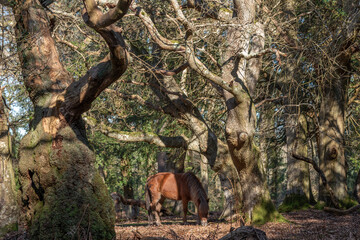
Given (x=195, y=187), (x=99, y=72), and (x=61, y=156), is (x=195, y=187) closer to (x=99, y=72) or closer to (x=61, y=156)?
(x=61, y=156)

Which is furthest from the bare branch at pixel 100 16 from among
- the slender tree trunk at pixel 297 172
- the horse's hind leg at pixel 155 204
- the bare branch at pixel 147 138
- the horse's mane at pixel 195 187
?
the slender tree trunk at pixel 297 172

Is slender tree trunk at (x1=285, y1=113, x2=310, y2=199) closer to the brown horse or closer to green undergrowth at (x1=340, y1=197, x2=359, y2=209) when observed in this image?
green undergrowth at (x1=340, y1=197, x2=359, y2=209)

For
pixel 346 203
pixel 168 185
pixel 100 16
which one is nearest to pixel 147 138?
pixel 168 185

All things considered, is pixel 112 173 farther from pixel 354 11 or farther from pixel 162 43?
pixel 354 11

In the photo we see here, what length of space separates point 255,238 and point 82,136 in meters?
3.84

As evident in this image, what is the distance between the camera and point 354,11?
10258 mm

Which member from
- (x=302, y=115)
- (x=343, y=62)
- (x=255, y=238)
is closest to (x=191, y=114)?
(x=343, y=62)

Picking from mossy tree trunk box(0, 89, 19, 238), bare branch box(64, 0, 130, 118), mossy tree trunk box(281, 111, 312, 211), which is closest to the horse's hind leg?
mossy tree trunk box(0, 89, 19, 238)

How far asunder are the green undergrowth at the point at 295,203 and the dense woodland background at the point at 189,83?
0.05 meters

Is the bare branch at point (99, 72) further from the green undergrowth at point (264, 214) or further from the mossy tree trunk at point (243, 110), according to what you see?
the green undergrowth at point (264, 214)

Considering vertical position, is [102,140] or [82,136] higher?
[102,140]

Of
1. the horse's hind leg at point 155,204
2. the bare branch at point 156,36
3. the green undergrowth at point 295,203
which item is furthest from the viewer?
the green undergrowth at point 295,203

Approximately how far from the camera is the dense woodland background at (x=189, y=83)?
657cm

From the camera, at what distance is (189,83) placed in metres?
12.7
